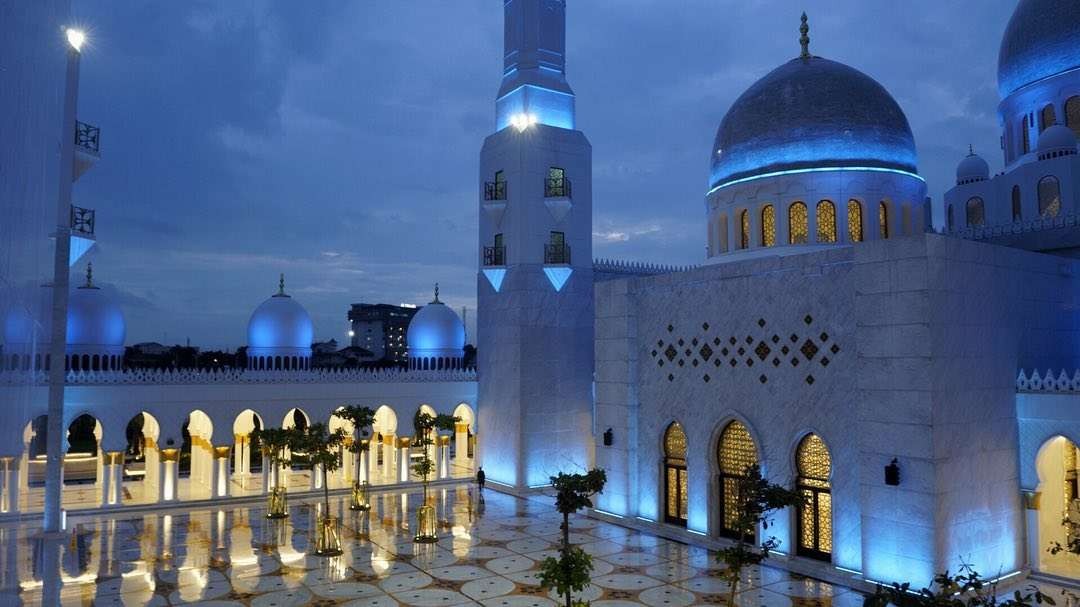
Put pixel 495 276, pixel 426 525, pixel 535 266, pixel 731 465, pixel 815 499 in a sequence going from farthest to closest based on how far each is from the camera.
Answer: pixel 495 276 → pixel 535 266 → pixel 426 525 → pixel 731 465 → pixel 815 499

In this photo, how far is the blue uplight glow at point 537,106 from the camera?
22.6 meters

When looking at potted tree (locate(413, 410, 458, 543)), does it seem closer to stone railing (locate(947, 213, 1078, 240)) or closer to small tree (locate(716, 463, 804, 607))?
small tree (locate(716, 463, 804, 607))

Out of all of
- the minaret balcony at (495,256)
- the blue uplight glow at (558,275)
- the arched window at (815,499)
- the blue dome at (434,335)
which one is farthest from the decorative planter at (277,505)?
the arched window at (815,499)

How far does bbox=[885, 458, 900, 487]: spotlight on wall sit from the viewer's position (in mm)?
12406

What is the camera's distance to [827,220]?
59.9ft

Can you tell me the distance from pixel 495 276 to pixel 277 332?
7.61m

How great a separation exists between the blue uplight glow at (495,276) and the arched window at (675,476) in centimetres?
750

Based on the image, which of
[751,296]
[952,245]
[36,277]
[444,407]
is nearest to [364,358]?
[444,407]

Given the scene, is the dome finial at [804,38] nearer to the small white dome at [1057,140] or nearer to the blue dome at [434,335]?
the small white dome at [1057,140]

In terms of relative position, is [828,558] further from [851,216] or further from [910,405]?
[851,216]

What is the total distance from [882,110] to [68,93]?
58.1 feet

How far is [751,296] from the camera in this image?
51.5 ft

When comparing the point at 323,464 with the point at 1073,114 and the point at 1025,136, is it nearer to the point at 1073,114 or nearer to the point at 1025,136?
the point at 1025,136

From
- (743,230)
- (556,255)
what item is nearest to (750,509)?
(743,230)
